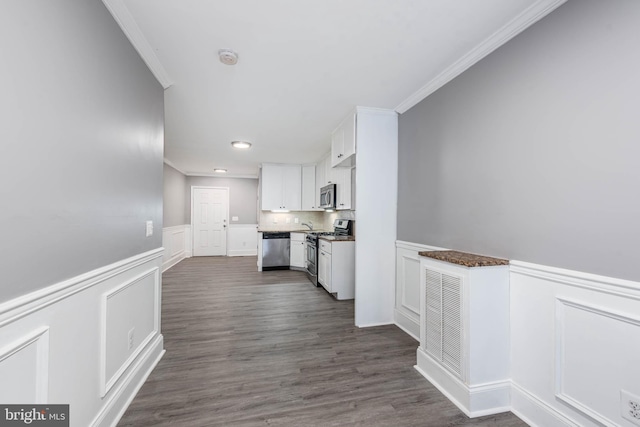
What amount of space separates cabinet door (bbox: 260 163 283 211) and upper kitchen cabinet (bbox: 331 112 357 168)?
2752 mm

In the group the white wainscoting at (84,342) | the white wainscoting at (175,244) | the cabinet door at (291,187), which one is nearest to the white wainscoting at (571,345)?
the white wainscoting at (84,342)

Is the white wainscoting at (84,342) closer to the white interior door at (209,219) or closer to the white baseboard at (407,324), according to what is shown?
the white baseboard at (407,324)

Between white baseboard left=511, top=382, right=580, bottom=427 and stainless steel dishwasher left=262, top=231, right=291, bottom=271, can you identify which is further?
stainless steel dishwasher left=262, top=231, right=291, bottom=271

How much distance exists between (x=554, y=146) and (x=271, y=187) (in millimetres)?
5334

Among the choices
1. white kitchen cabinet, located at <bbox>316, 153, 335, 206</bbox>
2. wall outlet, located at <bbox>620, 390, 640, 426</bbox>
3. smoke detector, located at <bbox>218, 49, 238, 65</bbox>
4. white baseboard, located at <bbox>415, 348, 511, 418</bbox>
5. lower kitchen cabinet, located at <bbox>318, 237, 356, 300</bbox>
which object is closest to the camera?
wall outlet, located at <bbox>620, 390, 640, 426</bbox>

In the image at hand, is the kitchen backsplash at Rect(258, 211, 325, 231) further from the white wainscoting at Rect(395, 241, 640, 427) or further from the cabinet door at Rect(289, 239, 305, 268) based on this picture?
the white wainscoting at Rect(395, 241, 640, 427)

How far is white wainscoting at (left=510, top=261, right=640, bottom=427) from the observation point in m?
1.24

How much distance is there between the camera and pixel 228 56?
2.04 meters

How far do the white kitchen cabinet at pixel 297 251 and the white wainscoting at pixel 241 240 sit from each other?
7.43ft

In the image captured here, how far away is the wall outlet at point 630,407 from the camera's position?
120 cm

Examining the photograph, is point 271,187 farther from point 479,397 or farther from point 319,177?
point 479,397

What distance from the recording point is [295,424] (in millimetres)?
1591

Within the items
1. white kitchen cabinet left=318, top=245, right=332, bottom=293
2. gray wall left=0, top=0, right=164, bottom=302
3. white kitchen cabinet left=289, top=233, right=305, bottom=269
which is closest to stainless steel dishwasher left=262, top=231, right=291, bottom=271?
white kitchen cabinet left=289, top=233, right=305, bottom=269

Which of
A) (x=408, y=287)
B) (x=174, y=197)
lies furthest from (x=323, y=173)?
(x=174, y=197)
